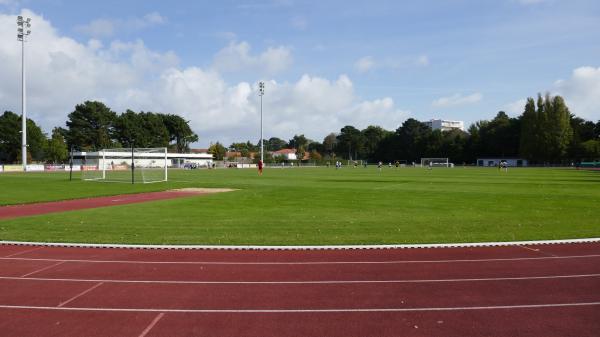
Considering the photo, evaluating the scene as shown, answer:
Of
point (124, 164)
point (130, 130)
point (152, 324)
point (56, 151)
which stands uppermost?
point (130, 130)

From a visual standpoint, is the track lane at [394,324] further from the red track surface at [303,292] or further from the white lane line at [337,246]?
the white lane line at [337,246]

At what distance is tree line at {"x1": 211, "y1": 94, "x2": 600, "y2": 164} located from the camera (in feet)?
370

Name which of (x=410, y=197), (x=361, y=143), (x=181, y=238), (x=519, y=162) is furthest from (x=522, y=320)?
(x=361, y=143)

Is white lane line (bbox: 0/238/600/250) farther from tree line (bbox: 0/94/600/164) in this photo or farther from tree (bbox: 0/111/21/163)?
tree (bbox: 0/111/21/163)

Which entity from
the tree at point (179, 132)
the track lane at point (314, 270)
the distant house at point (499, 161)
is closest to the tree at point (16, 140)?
the tree at point (179, 132)

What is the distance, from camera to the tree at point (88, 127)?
125250 millimetres

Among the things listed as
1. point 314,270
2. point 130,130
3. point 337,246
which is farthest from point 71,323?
point 130,130

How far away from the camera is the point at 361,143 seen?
588 ft

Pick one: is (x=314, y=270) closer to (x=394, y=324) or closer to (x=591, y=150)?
(x=394, y=324)

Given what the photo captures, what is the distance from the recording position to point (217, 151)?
16200 cm

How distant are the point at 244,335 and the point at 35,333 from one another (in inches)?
113

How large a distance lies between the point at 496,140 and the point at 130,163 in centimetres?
10109

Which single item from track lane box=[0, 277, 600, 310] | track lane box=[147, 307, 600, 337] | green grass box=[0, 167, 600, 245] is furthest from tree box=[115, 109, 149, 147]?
track lane box=[147, 307, 600, 337]

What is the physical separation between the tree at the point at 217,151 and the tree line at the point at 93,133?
989 centimetres
